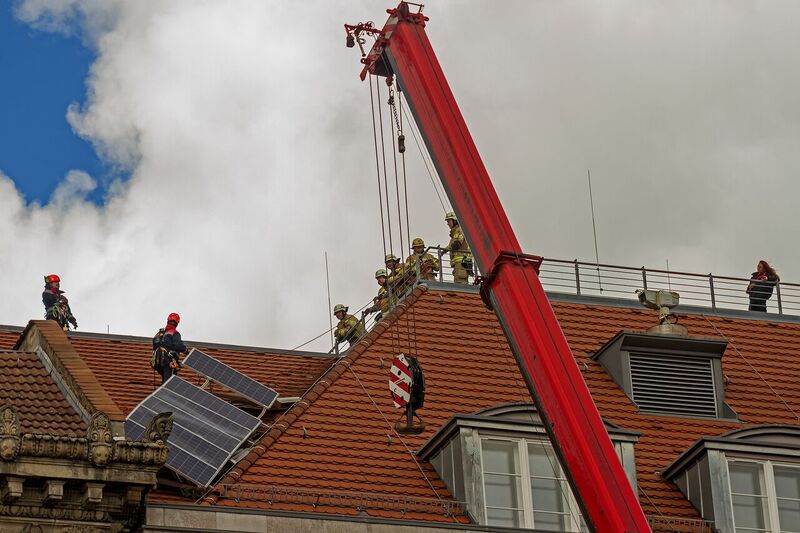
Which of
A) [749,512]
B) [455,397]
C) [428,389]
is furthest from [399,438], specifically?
[749,512]

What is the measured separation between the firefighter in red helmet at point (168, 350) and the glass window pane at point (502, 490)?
316 inches

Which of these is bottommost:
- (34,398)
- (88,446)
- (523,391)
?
(88,446)

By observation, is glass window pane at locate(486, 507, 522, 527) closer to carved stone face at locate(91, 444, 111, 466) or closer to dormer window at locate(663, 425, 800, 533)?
dormer window at locate(663, 425, 800, 533)

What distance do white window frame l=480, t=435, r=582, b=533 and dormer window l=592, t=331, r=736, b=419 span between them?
5.86 meters

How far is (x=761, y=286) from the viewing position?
193 feet

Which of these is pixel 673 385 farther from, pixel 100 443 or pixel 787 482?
A: pixel 100 443

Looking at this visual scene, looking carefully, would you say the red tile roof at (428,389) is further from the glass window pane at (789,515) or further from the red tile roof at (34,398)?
the red tile roof at (34,398)

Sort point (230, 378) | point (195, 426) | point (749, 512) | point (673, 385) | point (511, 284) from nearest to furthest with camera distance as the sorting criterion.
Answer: point (511, 284), point (195, 426), point (749, 512), point (230, 378), point (673, 385)

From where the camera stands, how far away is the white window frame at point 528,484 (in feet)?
145

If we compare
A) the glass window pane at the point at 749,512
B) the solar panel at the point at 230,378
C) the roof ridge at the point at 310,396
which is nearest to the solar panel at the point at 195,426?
the roof ridge at the point at 310,396

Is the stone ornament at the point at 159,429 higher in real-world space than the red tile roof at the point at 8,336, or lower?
lower

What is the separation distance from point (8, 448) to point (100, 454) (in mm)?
1692

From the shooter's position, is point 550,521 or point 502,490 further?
point 502,490

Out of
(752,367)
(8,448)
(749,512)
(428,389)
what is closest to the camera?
(8,448)
